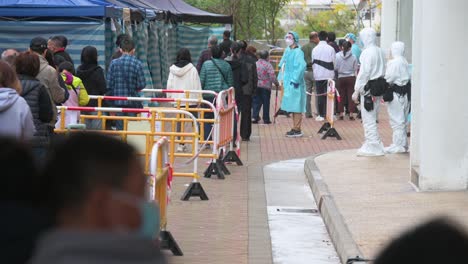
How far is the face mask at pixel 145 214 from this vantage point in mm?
2414

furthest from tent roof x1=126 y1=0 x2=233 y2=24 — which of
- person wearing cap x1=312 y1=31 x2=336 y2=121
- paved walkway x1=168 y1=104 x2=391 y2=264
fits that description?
paved walkway x1=168 y1=104 x2=391 y2=264

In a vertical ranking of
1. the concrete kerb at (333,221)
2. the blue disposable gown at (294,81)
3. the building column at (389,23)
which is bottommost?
the concrete kerb at (333,221)

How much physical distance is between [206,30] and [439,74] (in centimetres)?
2143

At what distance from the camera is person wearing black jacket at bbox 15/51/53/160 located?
30.8 ft

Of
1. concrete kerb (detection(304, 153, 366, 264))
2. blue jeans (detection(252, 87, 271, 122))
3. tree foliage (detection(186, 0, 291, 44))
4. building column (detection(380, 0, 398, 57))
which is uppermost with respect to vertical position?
tree foliage (detection(186, 0, 291, 44))

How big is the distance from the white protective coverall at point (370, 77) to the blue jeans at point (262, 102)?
640cm

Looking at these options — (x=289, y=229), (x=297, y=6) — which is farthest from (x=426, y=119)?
(x=297, y=6)

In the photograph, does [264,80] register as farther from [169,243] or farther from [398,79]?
[169,243]

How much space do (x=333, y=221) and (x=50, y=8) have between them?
985cm

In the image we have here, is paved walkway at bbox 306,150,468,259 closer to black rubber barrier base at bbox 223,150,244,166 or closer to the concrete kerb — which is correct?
the concrete kerb

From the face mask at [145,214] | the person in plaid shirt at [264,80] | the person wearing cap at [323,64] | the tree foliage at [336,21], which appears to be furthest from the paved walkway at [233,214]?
the tree foliage at [336,21]

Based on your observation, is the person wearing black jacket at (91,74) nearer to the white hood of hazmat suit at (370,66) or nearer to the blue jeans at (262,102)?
the white hood of hazmat suit at (370,66)

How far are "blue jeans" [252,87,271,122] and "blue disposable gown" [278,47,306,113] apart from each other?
206cm

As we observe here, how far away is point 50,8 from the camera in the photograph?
61.4ft
